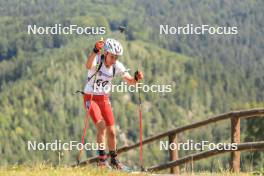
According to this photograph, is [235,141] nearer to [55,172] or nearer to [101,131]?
[101,131]

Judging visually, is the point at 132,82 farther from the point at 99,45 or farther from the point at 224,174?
the point at 224,174

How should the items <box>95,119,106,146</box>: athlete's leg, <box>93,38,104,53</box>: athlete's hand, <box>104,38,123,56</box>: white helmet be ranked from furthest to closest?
1. <box>95,119,106,146</box>: athlete's leg
2. <box>104,38,123,56</box>: white helmet
3. <box>93,38,104,53</box>: athlete's hand

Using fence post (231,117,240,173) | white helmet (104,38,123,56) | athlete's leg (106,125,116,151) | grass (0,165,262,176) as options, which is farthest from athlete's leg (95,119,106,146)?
fence post (231,117,240,173)

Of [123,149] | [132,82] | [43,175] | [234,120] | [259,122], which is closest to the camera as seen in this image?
[43,175]

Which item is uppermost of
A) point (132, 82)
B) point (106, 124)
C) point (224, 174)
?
point (132, 82)

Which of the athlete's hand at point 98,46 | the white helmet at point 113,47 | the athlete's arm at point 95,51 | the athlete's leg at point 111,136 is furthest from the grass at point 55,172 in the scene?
the white helmet at point 113,47

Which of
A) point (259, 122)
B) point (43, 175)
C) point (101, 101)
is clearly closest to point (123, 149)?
point (101, 101)

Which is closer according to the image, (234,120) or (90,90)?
(90,90)

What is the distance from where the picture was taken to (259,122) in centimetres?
4875

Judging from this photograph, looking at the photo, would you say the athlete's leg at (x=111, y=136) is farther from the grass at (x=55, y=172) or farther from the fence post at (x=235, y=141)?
the fence post at (x=235, y=141)

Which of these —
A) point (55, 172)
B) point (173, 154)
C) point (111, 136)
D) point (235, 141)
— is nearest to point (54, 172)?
point (55, 172)

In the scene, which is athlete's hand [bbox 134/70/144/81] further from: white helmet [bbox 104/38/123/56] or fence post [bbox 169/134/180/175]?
fence post [bbox 169/134/180/175]

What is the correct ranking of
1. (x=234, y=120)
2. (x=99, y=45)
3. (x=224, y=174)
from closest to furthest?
(x=224, y=174), (x=99, y=45), (x=234, y=120)

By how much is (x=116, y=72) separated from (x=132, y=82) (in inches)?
25.2
